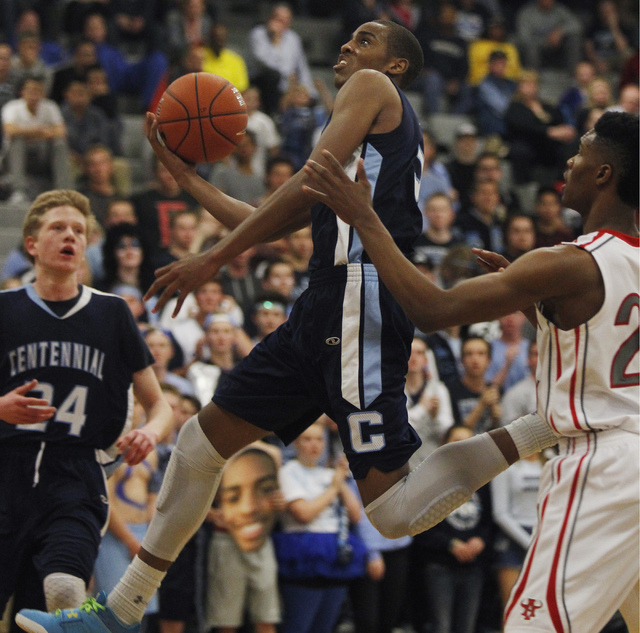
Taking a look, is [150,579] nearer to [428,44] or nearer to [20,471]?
[20,471]

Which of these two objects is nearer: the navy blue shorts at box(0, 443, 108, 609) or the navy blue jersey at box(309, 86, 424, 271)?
the navy blue jersey at box(309, 86, 424, 271)

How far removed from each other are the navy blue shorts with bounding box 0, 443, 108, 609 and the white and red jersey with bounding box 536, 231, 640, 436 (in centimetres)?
215

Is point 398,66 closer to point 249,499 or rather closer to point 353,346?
point 353,346

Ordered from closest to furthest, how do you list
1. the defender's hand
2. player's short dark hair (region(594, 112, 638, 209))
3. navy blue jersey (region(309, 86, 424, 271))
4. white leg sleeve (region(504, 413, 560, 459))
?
1. player's short dark hair (region(594, 112, 638, 209))
2. the defender's hand
3. navy blue jersey (region(309, 86, 424, 271))
4. white leg sleeve (region(504, 413, 560, 459))

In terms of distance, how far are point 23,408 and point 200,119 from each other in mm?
1451

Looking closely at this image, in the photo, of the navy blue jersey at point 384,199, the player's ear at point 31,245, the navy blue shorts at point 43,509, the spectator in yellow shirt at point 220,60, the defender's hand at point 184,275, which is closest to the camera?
the defender's hand at point 184,275

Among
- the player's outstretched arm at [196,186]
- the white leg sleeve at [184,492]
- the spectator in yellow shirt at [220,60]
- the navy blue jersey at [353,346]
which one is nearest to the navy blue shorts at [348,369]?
the navy blue jersey at [353,346]

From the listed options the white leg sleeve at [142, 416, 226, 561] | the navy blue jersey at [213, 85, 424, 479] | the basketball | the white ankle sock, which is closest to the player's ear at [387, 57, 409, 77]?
the navy blue jersey at [213, 85, 424, 479]

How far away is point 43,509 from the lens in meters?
4.75

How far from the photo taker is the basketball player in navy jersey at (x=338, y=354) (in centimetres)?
421

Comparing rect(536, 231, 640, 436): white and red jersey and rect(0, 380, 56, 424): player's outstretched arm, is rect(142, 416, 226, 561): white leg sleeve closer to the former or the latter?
rect(0, 380, 56, 424): player's outstretched arm

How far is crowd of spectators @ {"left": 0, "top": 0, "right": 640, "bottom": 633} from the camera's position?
7.80 meters

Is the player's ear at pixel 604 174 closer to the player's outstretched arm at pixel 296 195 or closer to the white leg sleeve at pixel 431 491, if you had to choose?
the player's outstretched arm at pixel 296 195

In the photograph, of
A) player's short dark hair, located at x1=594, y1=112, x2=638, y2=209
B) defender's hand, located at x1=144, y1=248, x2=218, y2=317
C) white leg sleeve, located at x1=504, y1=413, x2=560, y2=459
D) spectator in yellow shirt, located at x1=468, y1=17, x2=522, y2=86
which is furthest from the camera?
spectator in yellow shirt, located at x1=468, y1=17, x2=522, y2=86
